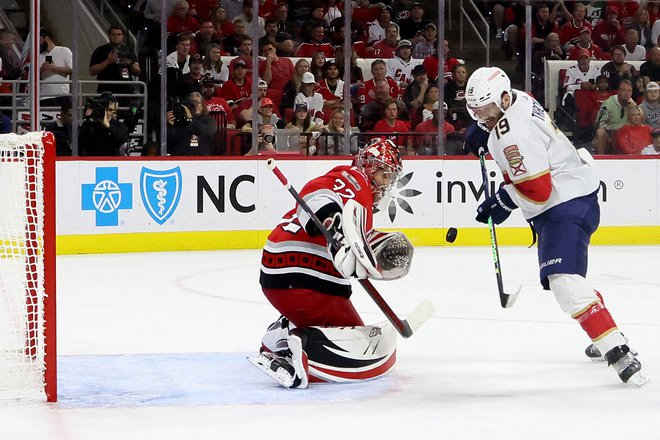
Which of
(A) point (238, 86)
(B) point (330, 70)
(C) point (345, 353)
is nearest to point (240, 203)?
(A) point (238, 86)

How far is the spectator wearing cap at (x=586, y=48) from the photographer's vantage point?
428 inches

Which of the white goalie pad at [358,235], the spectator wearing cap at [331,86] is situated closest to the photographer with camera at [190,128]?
the spectator wearing cap at [331,86]

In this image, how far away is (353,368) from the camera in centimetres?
433

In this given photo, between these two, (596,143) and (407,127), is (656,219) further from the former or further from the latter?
(407,127)

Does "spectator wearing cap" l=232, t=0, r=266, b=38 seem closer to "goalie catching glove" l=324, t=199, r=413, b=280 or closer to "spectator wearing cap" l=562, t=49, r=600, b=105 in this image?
"spectator wearing cap" l=562, t=49, r=600, b=105

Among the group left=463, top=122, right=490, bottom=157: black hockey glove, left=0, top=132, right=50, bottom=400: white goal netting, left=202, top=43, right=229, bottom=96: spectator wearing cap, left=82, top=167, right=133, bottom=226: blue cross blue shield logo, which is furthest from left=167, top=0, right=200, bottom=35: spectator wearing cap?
left=0, top=132, right=50, bottom=400: white goal netting

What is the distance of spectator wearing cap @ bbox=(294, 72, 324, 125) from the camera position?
998cm

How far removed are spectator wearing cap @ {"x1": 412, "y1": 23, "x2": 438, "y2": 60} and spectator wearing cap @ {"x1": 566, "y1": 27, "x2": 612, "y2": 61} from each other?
1303 mm

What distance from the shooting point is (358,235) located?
4.04 metres

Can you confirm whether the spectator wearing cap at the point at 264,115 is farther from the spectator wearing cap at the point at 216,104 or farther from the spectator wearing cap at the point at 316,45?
the spectator wearing cap at the point at 316,45

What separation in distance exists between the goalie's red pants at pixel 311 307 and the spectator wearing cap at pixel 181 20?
5494 mm

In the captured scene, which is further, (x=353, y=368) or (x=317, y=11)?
(x=317, y=11)

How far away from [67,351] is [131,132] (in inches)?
178

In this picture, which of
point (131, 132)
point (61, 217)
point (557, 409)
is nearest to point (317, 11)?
point (131, 132)
